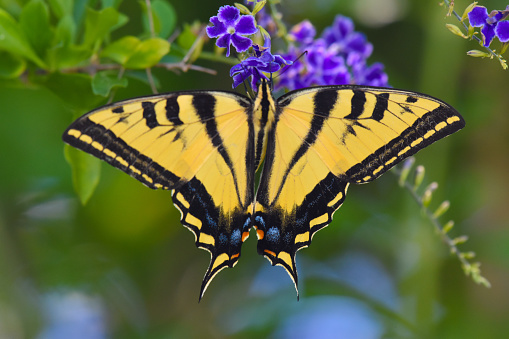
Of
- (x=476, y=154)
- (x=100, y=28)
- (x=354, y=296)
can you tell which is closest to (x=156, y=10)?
(x=100, y=28)

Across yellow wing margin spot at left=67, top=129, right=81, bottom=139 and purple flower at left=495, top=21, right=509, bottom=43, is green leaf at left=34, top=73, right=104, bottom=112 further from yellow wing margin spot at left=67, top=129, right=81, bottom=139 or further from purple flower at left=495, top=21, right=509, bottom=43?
purple flower at left=495, top=21, right=509, bottom=43

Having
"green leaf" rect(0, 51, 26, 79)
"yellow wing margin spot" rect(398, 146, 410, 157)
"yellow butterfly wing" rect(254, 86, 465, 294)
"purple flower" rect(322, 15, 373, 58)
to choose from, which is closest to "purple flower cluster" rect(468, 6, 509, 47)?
"yellow butterfly wing" rect(254, 86, 465, 294)

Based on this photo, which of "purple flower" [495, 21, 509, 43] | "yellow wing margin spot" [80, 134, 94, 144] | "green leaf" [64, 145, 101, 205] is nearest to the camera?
"purple flower" [495, 21, 509, 43]

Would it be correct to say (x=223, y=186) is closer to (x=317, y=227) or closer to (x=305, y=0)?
(x=317, y=227)

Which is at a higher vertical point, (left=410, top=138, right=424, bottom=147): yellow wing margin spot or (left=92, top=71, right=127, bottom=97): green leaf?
(left=410, top=138, right=424, bottom=147): yellow wing margin spot

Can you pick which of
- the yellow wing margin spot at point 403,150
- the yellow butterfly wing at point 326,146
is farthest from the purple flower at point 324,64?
the yellow wing margin spot at point 403,150

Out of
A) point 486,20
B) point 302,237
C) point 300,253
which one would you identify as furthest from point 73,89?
point 300,253
